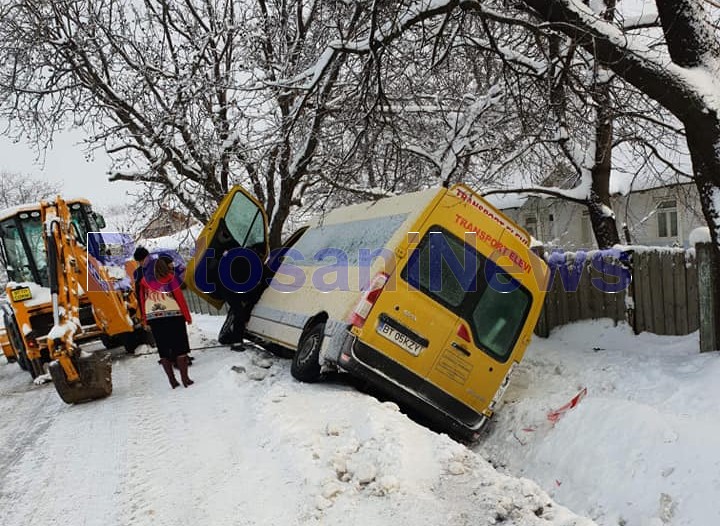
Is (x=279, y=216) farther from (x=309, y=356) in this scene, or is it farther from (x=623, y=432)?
(x=623, y=432)

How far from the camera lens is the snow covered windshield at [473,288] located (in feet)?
19.2

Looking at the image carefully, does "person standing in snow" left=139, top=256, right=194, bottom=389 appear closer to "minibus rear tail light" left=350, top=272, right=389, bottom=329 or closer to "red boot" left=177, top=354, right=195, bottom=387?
"red boot" left=177, top=354, right=195, bottom=387

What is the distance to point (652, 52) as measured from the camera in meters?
5.56

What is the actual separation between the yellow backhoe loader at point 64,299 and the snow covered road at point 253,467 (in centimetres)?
57

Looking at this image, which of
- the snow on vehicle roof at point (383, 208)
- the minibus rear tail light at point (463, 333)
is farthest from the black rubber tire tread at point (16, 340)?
the minibus rear tail light at point (463, 333)

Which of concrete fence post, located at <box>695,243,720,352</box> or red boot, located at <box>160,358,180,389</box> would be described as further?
red boot, located at <box>160,358,180,389</box>

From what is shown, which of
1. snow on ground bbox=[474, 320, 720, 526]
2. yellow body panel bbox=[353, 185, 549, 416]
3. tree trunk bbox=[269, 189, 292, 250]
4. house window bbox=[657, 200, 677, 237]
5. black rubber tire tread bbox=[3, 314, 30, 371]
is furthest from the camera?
house window bbox=[657, 200, 677, 237]

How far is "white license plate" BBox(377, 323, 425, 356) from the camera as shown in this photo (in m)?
5.70

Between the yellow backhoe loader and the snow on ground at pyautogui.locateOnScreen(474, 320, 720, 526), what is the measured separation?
4926mm

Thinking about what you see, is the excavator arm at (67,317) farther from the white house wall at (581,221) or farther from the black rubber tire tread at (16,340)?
the white house wall at (581,221)

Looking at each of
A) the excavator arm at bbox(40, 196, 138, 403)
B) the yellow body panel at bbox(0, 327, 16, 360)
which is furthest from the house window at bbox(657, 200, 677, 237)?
the yellow body panel at bbox(0, 327, 16, 360)

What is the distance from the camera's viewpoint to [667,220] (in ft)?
70.9

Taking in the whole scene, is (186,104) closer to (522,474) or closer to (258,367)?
(258,367)

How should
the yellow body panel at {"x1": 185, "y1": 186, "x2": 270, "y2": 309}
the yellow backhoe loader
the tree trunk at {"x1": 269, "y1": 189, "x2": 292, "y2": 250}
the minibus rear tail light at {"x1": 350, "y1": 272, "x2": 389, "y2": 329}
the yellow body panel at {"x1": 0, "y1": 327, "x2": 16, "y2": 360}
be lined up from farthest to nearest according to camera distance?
the yellow body panel at {"x1": 0, "y1": 327, "x2": 16, "y2": 360}, the tree trunk at {"x1": 269, "y1": 189, "x2": 292, "y2": 250}, the yellow body panel at {"x1": 185, "y1": 186, "x2": 270, "y2": 309}, the yellow backhoe loader, the minibus rear tail light at {"x1": 350, "y1": 272, "x2": 389, "y2": 329}
